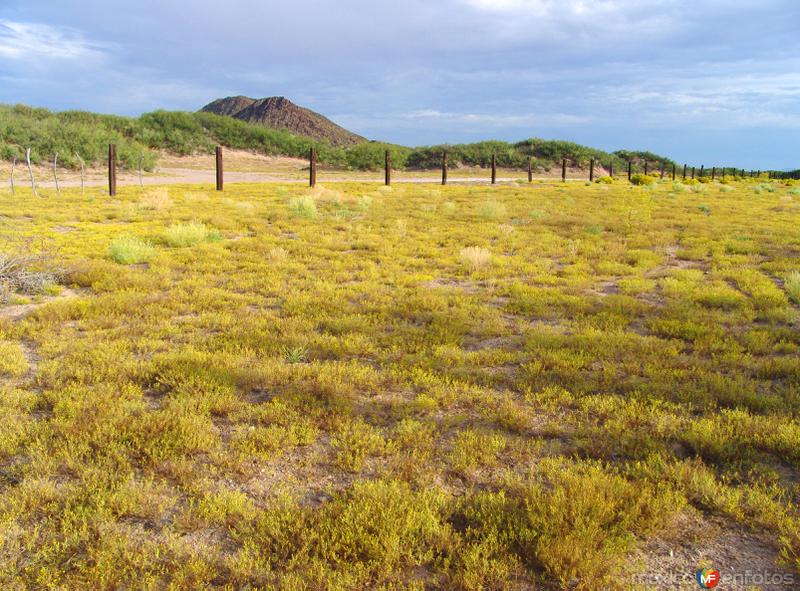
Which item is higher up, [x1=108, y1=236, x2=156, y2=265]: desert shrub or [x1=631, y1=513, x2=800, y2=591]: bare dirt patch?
[x1=108, y1=236, x2=156, y2=265]: desert shrub

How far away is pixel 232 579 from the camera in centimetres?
283

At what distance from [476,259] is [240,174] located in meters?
39.1

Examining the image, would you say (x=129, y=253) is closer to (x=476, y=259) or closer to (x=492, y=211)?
(x=476, y=259)

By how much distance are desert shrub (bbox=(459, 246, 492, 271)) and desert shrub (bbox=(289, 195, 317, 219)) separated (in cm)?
804

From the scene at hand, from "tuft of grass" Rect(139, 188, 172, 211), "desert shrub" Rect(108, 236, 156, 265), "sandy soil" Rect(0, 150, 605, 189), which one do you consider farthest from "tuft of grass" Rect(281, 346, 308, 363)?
"sandy soil" Rect(0, 150, 605, 189)

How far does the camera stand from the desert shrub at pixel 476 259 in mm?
10883

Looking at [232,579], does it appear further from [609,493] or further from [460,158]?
[460,158]

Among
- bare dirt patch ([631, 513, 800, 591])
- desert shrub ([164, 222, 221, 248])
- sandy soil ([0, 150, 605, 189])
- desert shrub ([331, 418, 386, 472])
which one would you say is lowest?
bare dirt patch ([631, 513, 800, 591])

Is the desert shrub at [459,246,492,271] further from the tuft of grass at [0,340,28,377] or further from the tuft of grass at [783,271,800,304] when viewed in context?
the tuft of grass at [0,340,28,377]

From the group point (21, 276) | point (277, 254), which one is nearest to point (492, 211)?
A: point (277, 254)

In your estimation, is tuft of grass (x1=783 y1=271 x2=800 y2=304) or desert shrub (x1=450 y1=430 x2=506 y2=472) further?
tuft of grass (x1=783 y1=271 x2=800 y2=304)

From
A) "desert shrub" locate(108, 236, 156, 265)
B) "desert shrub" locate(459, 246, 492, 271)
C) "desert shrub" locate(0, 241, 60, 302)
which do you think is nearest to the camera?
"desert shrub" locate(0, 241, 60, 302)

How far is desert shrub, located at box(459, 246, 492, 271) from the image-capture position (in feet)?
35.7

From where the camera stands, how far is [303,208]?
60.7 ft
